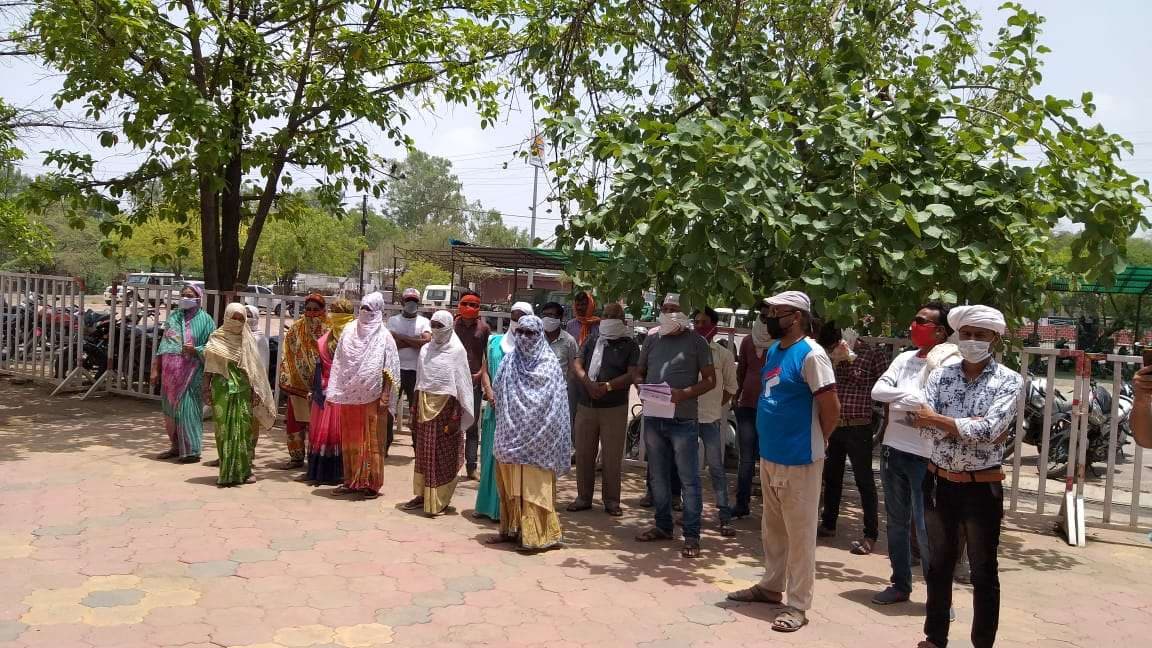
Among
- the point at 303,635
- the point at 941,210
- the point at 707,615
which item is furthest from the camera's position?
the point at 941,210

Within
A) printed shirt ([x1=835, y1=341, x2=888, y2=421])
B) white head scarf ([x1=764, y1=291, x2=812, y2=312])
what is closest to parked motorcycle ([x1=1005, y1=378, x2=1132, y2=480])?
printed shirt ([x1=835, y1=341, x2=888, y2=421])

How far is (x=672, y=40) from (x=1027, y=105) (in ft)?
11.5

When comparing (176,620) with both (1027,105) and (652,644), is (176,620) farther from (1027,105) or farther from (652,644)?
(1027,105)

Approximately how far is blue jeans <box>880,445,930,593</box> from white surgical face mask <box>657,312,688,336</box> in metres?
1.48

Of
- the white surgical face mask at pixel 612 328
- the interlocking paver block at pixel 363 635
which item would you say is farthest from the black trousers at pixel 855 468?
the interlocking paver block at pixel 363 635

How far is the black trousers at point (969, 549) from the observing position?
12.6 ft

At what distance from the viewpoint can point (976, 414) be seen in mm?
3822

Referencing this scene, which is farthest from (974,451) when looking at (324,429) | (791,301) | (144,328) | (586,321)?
(144,328)

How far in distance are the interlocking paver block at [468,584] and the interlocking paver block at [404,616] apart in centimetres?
35

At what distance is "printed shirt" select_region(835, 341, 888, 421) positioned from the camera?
5773mm

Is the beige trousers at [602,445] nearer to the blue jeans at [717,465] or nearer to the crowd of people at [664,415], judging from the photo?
the crowd of people at [664,415]

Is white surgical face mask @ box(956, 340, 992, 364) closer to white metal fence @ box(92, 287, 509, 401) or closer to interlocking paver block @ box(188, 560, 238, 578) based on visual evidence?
interlocking paver block @ box(188, 560, 238, 578)

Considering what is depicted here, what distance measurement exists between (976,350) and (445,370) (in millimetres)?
3605

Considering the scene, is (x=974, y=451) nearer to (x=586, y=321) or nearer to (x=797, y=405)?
(x=797, y=405)
